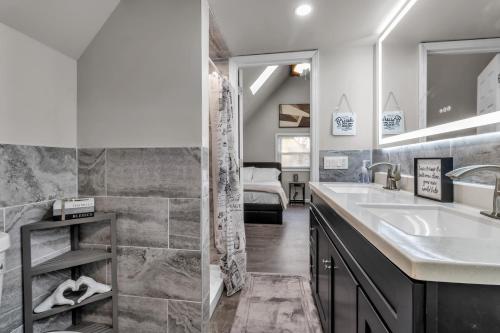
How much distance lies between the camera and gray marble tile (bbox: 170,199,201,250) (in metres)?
1.49

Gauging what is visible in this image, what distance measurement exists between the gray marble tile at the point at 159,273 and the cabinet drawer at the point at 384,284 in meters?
0.91

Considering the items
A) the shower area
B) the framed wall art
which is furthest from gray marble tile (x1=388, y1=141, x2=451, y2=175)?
the framed wall art

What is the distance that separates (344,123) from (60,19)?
7.17 ft

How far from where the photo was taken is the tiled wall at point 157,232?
1500 mm

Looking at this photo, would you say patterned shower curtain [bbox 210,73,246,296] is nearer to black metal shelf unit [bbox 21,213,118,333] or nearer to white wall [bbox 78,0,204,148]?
white wall [bbox 78,0,204,148]

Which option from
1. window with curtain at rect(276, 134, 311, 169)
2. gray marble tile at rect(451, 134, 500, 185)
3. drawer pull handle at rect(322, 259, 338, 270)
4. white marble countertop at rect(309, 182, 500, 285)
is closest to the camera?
white marble countertop at rect(309, 182, 500, 285)

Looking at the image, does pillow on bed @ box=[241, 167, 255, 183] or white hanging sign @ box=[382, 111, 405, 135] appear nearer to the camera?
white hanging sign @ box=[382, 111, 405, 135]

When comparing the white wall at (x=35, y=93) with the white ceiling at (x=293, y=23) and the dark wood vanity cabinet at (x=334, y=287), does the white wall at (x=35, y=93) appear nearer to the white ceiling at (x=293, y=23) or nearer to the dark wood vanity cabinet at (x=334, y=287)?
the white ceiling at (x=293, y=23)

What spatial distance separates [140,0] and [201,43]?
49 centimetres

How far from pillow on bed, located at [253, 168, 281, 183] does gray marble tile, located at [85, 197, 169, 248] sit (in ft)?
13.8

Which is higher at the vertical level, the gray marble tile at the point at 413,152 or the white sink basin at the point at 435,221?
the gray marble tile at the point at 413,152

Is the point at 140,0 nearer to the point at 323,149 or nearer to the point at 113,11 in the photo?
the point at 113,11

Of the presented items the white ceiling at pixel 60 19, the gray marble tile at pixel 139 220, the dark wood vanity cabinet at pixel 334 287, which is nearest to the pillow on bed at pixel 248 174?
the dark wood vanity cabinet at pixel 334 287

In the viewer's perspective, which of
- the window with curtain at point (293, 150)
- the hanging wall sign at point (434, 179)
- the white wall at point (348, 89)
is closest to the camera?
the hanging wall sign at point (434, 179)
